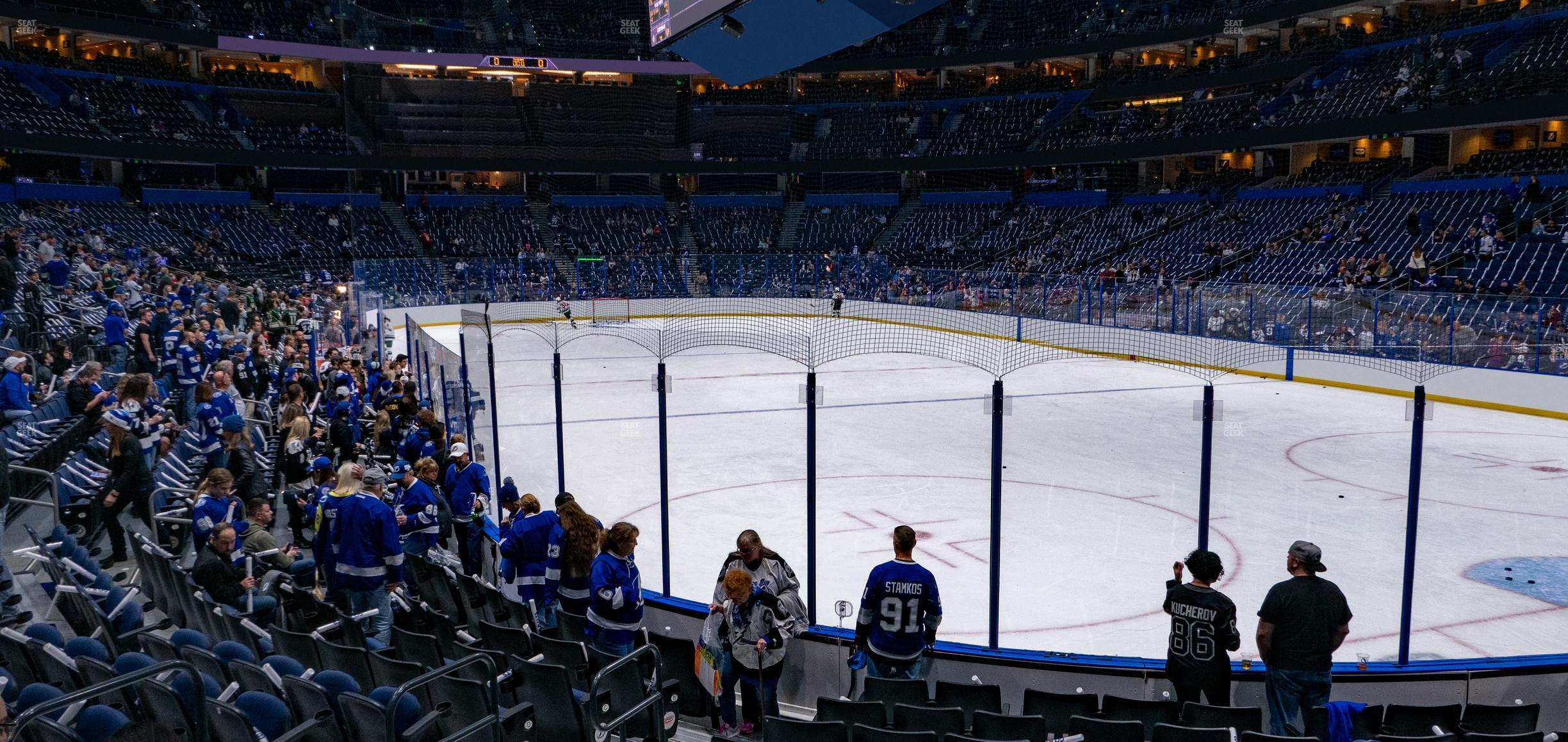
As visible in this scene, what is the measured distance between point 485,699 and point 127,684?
151cm

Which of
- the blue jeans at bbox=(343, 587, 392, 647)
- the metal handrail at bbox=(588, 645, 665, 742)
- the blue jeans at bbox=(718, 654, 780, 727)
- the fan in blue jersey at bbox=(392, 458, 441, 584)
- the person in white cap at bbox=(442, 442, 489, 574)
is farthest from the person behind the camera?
the person in white cap at bbox=(442, 442, 489, 574)

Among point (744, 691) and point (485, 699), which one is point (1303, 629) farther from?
point (485, 699)

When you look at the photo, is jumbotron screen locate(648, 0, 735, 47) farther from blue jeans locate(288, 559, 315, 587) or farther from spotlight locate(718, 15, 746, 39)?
blue jeans locate(288, 559, 315, 587)

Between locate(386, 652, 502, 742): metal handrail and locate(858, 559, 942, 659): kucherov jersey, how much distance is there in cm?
221

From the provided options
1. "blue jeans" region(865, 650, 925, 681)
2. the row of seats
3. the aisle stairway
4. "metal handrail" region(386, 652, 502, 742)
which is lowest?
"blue jeans" region(865, 650, 925, 681)

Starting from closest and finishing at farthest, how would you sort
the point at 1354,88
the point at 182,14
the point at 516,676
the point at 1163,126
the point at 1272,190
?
the point at 516,676 < the point at 1354,88 < the point at 1272,190 < the point at 1163,126 < the point at 182,14

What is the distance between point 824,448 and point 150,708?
461 inches

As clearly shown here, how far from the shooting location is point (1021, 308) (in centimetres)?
2755

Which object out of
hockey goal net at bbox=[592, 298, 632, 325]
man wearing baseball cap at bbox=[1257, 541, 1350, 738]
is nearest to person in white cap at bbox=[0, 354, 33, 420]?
man wearing baseball cap at bbox=[1257, 541, 1350, 738]

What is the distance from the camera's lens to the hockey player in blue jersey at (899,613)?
20.7 ft

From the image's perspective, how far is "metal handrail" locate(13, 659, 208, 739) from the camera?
13.9ft

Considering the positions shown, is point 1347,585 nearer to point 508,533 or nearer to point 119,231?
point 508,533

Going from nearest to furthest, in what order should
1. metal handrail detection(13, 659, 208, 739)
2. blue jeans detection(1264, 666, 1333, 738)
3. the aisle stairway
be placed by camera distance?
metal handrail detection(13, 659, 208, 739)
blue jeans detection(1264, 666, 1333, 738)
the aisle stairway

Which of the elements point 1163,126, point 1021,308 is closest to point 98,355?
point 1021,308
